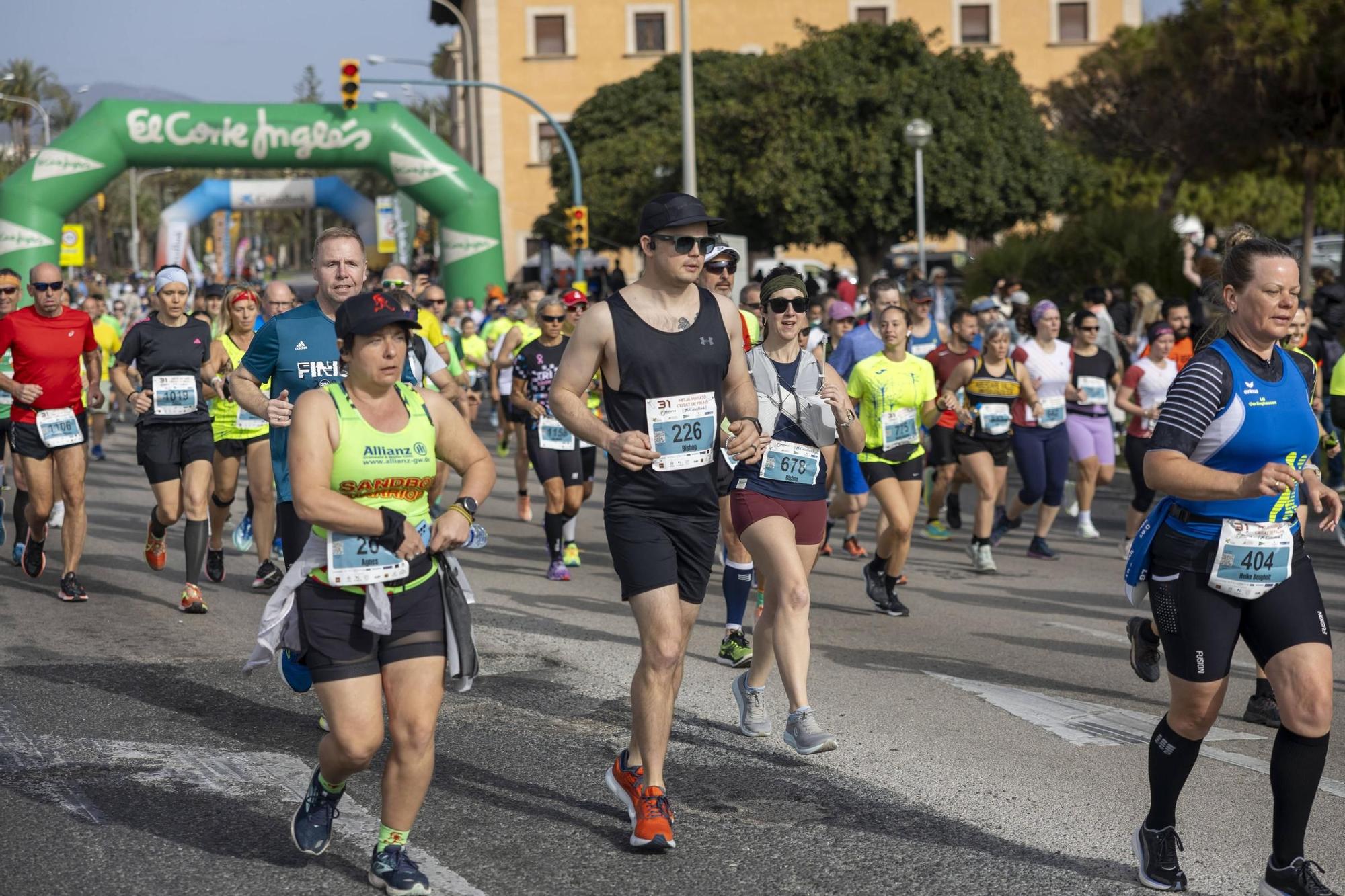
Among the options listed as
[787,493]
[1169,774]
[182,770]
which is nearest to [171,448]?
[182,770]

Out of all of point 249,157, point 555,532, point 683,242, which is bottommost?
point 555,532

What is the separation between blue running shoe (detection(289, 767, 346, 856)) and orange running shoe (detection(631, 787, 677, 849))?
2.89 feet

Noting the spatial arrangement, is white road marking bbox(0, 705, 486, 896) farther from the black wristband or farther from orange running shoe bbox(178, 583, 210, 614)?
orange running shoe bbox(178, 583, 210, 614)

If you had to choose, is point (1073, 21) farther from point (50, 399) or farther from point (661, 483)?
point (661, 483)

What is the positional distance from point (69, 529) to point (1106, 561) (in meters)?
6.74

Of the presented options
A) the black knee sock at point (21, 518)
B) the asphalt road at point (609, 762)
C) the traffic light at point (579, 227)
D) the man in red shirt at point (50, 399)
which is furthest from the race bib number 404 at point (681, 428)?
the traffic light at point (579, 227)

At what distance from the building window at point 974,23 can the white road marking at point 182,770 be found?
59.8 metres

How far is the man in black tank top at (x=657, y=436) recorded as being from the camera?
507cm

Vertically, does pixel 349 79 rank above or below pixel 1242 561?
above

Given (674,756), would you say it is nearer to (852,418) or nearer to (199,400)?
(852,418)

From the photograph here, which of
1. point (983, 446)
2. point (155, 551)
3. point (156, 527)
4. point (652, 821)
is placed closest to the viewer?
point (652, 821)

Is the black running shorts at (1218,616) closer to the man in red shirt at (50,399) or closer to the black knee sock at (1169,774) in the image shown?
the black knee sock at (1169,774)

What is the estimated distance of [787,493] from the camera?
658cm

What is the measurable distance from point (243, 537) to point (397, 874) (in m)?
7.72
